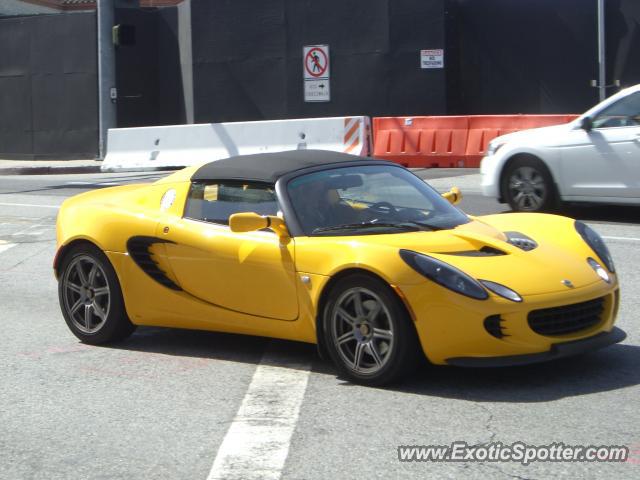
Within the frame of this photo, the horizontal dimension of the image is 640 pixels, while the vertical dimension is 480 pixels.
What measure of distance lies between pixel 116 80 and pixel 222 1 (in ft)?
11.1

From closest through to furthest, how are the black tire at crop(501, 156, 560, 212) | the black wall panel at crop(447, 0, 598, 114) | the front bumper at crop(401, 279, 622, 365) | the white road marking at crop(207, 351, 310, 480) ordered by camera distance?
the white road marking at crop(207, 351, 310, 480)
the front bumper at crop(401, 279, 622, 365)
the black tire at crop(501, 156, 560, 212)
the black wall panel at crop(447, 0, 598, 114)

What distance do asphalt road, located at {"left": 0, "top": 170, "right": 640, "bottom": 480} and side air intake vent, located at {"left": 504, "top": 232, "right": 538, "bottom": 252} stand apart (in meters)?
0.68

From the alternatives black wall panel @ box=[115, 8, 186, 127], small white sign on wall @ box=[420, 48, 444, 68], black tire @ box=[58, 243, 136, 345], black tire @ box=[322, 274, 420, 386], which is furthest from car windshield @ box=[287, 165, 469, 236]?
black wall panel @ box=[115, 8, 186, 127]

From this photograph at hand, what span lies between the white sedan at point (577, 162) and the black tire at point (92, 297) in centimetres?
659

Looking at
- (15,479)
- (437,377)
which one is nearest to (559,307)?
(437,377)

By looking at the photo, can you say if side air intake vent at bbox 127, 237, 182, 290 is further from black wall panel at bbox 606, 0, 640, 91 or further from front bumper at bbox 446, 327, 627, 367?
black wall panel at bbox 606, 0, 640, 91

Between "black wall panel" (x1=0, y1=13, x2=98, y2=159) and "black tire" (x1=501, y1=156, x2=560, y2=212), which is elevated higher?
"black wall panel" (x1=0, y1=13, x2=98, y2=159)

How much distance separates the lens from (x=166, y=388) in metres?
6.20

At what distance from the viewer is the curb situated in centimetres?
2483

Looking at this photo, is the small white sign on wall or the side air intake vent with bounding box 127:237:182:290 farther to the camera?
the small white sign on wall

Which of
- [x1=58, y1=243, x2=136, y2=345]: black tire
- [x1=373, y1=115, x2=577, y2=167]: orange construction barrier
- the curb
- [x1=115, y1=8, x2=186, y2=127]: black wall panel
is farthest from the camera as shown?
[x1=115, y1=8, x2=186, y2=127]: black wall panel

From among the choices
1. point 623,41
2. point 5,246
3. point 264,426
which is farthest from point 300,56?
point 264,426

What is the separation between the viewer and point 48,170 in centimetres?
2512

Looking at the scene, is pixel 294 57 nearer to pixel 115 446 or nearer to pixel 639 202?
A: pixel 639 202
